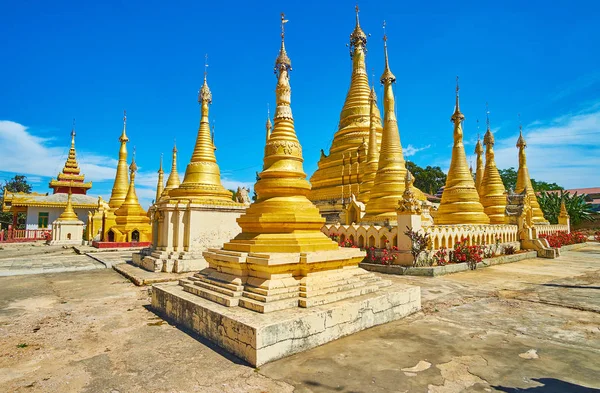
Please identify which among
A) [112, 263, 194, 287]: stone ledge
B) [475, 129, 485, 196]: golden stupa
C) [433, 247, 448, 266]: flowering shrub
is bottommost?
[112, 263, 194, 287]: stone ledge

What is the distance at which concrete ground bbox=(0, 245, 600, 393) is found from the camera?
3648mm

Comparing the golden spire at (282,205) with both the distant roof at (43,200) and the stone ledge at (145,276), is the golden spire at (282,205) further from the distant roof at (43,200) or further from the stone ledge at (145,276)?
the distant roof at (43,200)

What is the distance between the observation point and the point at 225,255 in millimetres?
5953

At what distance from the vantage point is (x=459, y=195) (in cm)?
1991

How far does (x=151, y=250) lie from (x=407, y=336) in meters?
11.3

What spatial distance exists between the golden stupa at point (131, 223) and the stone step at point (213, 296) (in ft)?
62.5

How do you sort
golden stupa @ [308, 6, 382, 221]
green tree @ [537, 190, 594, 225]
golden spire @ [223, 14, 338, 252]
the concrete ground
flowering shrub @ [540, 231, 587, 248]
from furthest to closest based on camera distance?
green tree @ [537, 190, 594, 225]
golden stupa @ [308, 6, 382, 221]
flowering shrub @ [540, 231, 587, 248]
golden spire @ [223, 14, 338, 252]
the concrete ground

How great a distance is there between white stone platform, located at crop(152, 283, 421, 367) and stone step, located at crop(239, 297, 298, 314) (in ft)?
0.29

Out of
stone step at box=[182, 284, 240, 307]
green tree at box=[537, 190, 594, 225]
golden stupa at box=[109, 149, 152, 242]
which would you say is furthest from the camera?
green tree at box=[537, 190, 594, 225]

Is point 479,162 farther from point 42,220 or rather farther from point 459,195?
point 42,220

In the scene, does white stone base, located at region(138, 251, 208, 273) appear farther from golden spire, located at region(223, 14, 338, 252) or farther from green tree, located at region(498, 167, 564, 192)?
green tree, located at region(498, 167, 564, 192)

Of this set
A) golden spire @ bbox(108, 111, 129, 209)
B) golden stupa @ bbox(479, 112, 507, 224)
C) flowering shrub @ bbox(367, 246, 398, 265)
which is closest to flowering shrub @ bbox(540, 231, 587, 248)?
golden stupa @ bbox(479, 112, 507, 224)

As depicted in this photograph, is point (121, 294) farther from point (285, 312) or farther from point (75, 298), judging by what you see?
point (285, 312)

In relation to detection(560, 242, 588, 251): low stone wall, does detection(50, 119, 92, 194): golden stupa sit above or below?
above
